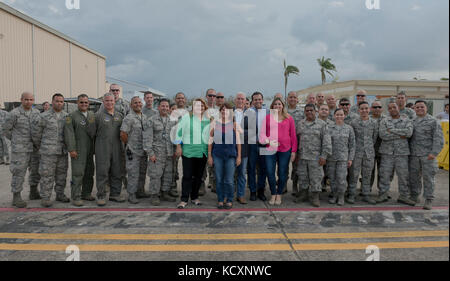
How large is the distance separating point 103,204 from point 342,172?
399 centimetres

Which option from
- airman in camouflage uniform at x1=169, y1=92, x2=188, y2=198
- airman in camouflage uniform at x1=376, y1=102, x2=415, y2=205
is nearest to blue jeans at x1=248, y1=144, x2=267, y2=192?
airman in camouflage uniform at x1=169, y1=92, x2=188, y2=198

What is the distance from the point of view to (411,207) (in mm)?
4602

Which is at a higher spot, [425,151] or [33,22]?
[33,22]

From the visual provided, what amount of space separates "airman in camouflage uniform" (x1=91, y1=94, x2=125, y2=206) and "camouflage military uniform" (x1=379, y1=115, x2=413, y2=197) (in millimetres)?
4560

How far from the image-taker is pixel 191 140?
4660mm

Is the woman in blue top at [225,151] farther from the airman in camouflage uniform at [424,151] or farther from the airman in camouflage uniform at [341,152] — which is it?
the airman in camouflage uniform at [424,151]

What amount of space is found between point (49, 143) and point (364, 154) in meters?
5.26

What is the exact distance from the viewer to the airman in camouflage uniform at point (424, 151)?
4.48m

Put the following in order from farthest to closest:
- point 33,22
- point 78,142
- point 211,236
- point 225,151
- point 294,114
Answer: point 33,22, point 294,114, point 78,142, point 225,151, point 211,236

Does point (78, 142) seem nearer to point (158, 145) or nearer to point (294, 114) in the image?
point (158, 145)

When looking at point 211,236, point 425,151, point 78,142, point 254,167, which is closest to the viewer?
point 211,236

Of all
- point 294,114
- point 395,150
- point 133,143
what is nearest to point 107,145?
point 133,143

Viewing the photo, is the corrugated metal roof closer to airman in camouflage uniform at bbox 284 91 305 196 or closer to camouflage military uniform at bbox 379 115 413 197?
airman in camouflage uniform at bbox 284 91 305 196
